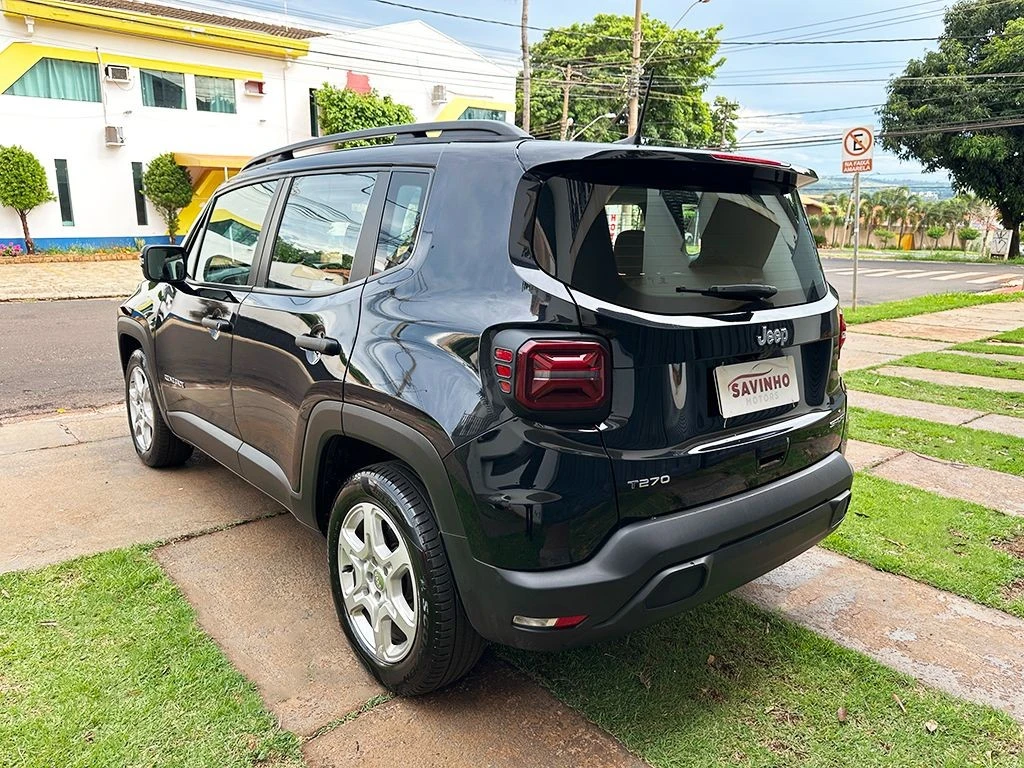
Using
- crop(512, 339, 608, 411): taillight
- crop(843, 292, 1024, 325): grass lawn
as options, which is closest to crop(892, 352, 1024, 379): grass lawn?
crop(843, 292, 1024, 325): grass lawn

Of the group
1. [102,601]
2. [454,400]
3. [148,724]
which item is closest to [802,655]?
[454,400]

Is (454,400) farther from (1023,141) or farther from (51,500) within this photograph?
(1023,141)

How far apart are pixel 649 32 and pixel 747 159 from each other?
144ft

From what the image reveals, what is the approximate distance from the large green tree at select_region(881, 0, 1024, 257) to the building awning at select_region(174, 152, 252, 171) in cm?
2325

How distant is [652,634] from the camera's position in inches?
114

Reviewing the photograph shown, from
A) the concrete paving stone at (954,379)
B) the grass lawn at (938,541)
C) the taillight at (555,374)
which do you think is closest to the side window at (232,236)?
the taillight at (555,374)

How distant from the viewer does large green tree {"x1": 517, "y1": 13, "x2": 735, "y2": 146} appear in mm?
39688

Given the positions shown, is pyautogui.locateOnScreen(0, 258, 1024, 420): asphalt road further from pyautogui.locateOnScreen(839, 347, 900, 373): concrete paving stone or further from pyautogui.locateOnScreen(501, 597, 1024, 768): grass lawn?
pyautogui.locateOnScreen(839, 347, 900, 373): concrete paving stone

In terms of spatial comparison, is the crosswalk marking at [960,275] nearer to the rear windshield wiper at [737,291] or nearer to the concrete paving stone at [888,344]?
the concrete paving stone at [888,344]

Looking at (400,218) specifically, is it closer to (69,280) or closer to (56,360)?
(56,360)

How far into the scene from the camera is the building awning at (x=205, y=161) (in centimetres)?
2314

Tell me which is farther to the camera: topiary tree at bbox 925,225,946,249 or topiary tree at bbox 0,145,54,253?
topiary tree at bbox 925,225,946,249

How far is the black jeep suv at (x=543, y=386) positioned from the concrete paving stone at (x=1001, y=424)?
350 centimetres

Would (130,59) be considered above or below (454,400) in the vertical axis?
above
